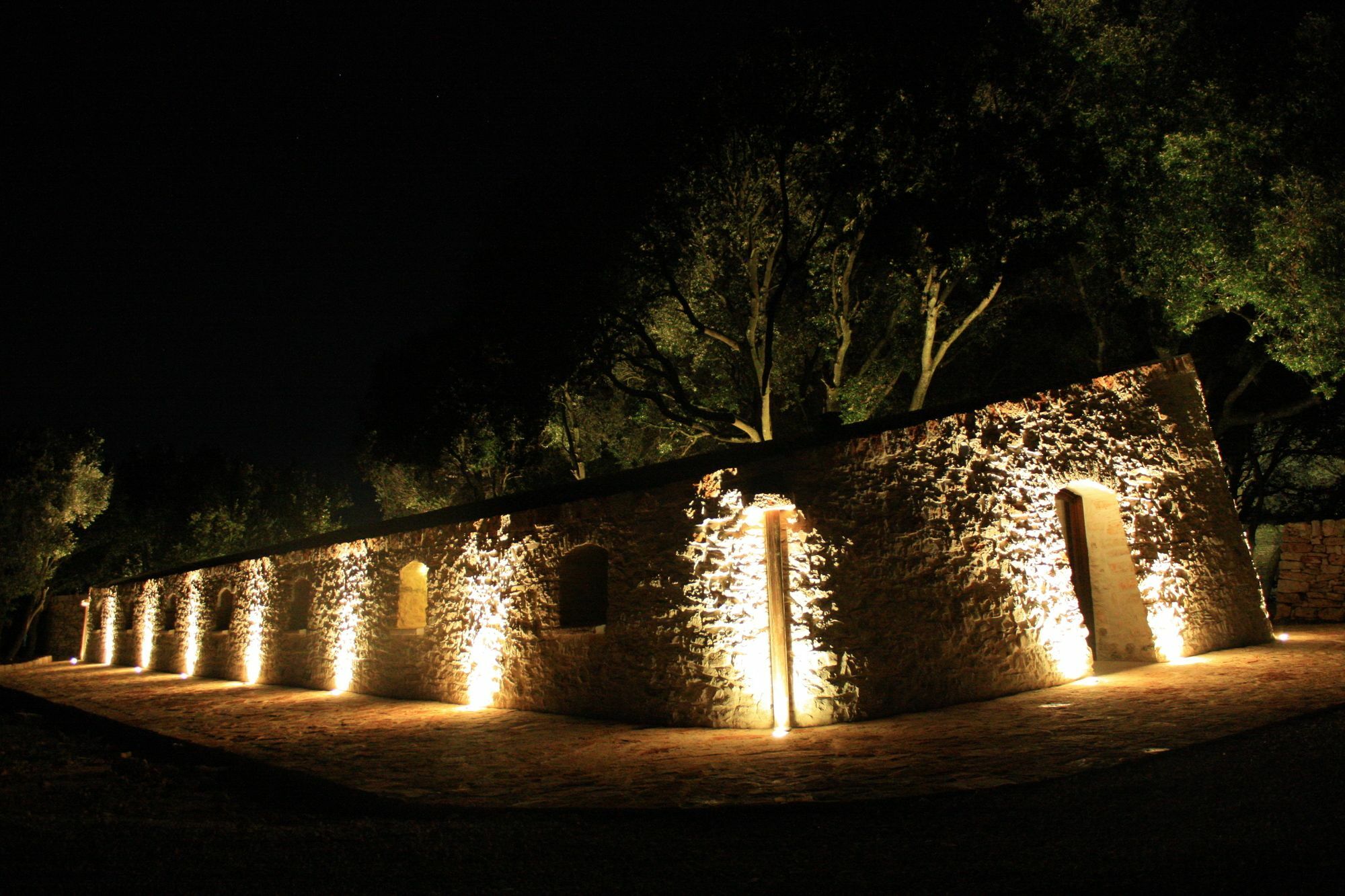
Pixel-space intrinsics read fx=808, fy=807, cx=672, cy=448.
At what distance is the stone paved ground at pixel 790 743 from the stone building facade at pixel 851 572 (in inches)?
14.8

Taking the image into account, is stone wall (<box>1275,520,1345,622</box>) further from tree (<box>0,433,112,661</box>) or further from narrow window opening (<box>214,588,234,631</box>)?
tree (<box>0,433,112,661</box>)

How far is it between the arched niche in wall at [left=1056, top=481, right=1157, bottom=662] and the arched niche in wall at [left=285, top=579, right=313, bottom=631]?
11.5m

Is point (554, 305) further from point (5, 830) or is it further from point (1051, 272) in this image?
point (5, 830)

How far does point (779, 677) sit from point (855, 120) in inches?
350

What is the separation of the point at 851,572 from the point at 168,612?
17.5m

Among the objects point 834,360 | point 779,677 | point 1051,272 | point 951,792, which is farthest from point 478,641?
point 1051,272

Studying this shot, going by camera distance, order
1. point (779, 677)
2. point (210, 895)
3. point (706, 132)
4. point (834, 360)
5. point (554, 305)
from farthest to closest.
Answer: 1. point (834, 360)
2. point (554, 305)
3. point (706, 132)
4. point (779, 677)
5. point (210, 895)

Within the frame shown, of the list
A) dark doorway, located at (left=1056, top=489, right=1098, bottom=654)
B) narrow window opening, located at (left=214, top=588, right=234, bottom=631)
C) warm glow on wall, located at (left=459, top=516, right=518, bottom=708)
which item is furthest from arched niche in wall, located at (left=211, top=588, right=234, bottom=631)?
dark doorway, located at (left=1056, top=489, right=1098, bottom=654)

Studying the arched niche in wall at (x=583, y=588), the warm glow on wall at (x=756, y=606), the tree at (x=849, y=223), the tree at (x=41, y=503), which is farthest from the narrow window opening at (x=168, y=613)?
the warm glow on wall at (x=756, y=606)

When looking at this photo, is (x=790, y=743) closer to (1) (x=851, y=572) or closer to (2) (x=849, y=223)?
(1) (x=851, y=572)

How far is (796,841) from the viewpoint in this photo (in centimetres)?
398

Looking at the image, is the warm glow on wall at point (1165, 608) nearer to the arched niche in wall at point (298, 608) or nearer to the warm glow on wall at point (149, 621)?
the arched niche in wall at point (298, 608)

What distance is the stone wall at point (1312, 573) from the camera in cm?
1272

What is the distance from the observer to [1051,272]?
15023 millimetres
